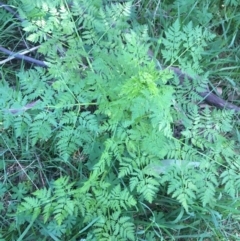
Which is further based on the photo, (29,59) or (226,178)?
(29,59)

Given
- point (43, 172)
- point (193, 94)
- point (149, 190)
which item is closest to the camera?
point (149, 190)

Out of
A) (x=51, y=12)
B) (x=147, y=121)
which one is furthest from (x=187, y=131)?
(x=51, y=12)

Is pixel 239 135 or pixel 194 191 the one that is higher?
pixel 239 135

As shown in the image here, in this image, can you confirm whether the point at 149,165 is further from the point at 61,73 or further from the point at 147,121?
the point at 61,73

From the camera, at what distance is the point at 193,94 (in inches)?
97.3

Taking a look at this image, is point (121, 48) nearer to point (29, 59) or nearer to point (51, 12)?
point (51, 12)

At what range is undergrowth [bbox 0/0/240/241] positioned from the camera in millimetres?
2283

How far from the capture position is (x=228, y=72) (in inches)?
110

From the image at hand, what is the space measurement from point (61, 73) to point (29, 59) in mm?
453

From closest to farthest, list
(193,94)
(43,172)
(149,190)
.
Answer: (149,190) → (193,94) → (43,172)

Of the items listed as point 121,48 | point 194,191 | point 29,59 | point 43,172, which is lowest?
point 43,172

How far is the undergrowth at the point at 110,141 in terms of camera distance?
228cm

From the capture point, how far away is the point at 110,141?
2.28 m

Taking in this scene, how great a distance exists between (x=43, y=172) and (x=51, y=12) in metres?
0.90
